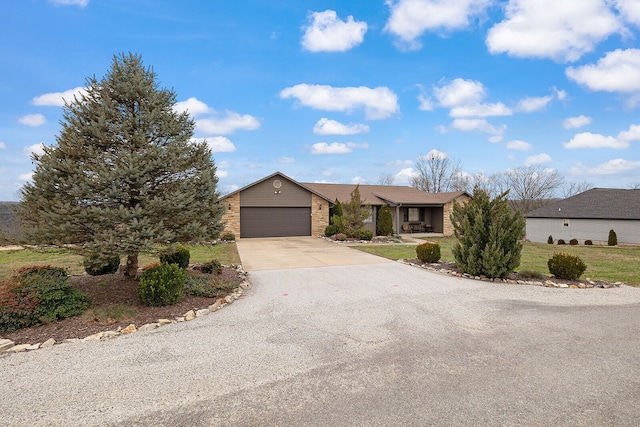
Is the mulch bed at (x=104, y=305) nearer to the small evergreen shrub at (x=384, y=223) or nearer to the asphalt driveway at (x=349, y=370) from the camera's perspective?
the asphalt driveway at (x=349, y=370)

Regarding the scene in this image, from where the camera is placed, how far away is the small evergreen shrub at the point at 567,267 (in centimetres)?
834

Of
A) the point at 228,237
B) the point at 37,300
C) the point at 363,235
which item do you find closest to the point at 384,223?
the point at 363,235

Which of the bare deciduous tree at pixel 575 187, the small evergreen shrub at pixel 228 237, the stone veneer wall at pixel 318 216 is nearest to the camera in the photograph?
the small evergreen shrub at pixel 228 237

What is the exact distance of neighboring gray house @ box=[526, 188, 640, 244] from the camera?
77.0 feet

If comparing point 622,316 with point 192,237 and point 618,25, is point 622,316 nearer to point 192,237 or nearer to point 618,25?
point 192,237

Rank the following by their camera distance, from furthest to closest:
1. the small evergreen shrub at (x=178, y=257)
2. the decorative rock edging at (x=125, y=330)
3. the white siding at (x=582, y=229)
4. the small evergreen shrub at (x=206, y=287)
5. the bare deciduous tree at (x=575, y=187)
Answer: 1. the bare deciduous tree at (x=575, y=187)
2. the white siding at (x=582, y=229)
3. the small evergreen shrub at (x=178, y=257)
4. the small evergreen shrub at (x=206, y=287)
5. the decorative rock edging at (x=125, y=330)

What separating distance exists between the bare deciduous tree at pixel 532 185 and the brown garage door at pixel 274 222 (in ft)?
94.6

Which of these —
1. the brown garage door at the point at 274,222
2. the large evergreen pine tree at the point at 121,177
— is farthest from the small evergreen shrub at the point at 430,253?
the brown garage door at the point at 274,222

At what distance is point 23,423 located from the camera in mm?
2697

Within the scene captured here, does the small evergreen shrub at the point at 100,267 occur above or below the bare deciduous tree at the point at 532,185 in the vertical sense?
below

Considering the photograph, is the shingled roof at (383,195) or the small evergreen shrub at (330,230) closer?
the small evergreen shrub at (330,230)

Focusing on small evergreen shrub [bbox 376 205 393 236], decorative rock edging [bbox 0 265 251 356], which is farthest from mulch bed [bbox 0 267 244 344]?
small evergreen shrub [bbox 376 205 393 236]

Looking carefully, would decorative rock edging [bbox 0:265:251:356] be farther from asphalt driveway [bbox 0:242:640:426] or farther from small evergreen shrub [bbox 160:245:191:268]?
small evergreen shrub [bbox 160:245:191:268]

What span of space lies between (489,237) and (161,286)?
7.70 metres
